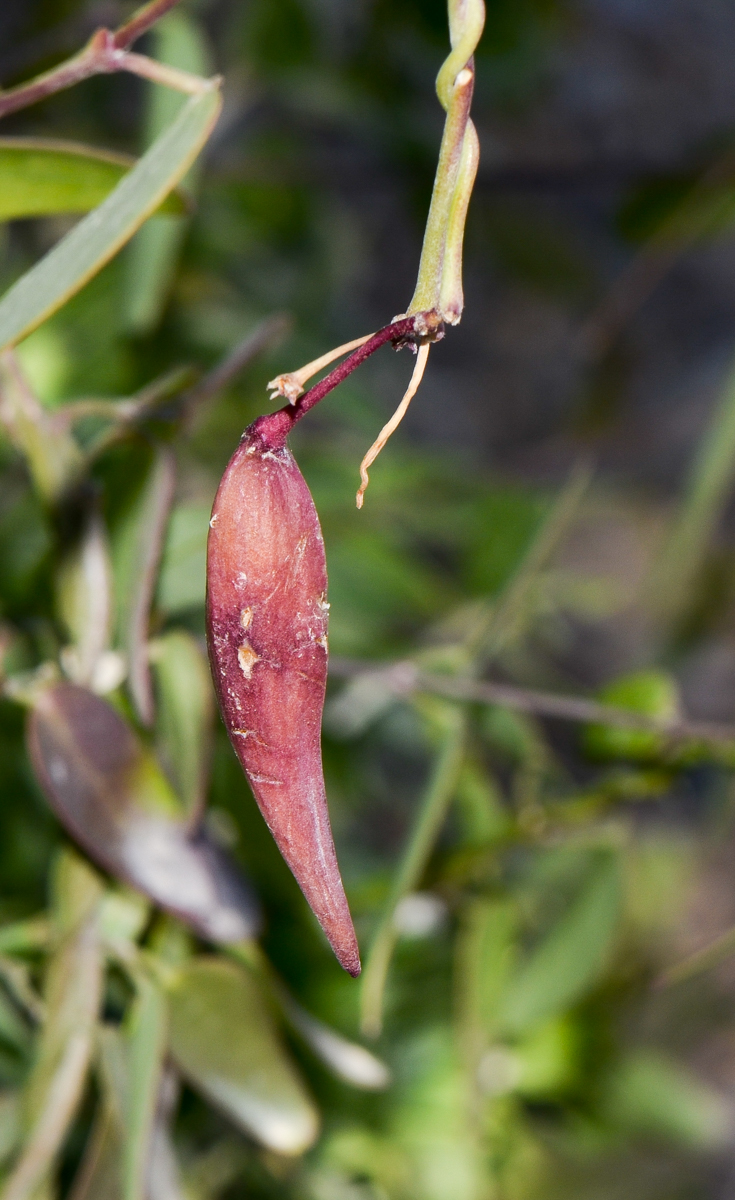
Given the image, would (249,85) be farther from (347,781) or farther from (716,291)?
(716,291)

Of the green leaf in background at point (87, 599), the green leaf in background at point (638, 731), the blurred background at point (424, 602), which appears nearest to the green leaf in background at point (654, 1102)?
the blurred background at point (424, 602)

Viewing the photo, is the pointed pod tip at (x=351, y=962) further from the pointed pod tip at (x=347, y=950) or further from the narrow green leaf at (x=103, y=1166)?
the narrow green leaf at (x=103, y=1166)

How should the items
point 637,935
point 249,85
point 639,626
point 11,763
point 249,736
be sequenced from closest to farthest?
point 249,736 < point 11,763 < point 249,85 < point 637,935 < point 639,626

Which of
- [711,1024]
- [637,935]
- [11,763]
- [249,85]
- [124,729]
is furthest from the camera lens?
[637,935]

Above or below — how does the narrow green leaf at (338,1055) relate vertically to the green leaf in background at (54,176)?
below

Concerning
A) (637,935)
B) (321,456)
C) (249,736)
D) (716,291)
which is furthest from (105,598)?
(716,291)

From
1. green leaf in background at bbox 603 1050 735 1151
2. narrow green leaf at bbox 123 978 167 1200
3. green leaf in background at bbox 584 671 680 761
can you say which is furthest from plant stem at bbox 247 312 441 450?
green leaf in background at bbox 603 1050 735 1151

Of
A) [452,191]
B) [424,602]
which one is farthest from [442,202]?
[424,602]

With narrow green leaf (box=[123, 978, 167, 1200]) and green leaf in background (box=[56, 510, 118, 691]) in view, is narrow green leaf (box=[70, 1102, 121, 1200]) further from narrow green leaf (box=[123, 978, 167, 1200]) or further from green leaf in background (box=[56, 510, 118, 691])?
green leaf in background (box=[56, 510, 118, 691])
